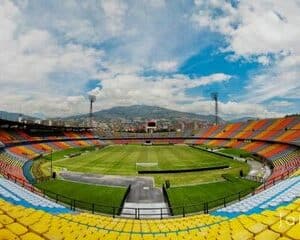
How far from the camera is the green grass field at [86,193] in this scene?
25.9 meters

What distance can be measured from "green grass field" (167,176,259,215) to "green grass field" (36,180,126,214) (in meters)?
5.79

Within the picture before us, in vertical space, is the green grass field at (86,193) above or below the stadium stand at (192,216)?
below

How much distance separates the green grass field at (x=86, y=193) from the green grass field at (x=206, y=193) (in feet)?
19.0

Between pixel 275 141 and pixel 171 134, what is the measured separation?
6193 cm

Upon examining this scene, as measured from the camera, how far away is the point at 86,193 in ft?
97.9

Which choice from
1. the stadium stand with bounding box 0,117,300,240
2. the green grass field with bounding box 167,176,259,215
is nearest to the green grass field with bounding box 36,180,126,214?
the stadium stand with bounding box 0,117,300,240

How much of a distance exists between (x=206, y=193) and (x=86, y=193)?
13114 mm

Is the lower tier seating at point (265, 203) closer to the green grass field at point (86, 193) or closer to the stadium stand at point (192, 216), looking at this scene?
the stadium stand at point (192, 216)

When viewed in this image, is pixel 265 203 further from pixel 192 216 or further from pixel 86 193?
pixel 86 193

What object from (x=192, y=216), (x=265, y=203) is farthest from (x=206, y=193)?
(x=265, y=203)

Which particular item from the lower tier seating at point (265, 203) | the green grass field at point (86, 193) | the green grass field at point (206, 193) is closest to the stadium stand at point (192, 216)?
the lower tier seating at point (265, 203)

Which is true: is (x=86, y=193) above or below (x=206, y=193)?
below

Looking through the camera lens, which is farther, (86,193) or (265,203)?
(86,193)

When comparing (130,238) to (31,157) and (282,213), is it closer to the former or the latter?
(282,213)
